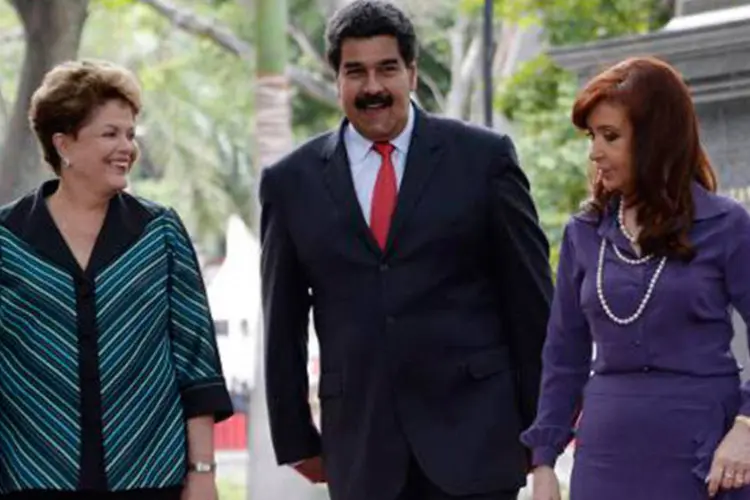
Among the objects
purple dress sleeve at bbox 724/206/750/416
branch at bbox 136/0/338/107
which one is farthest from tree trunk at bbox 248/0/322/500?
purple dress sleeve at bbox 724/206/750/416

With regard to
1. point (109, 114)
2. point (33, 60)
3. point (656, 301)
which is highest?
point (33, 60)

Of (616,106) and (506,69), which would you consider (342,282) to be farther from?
(506,69)

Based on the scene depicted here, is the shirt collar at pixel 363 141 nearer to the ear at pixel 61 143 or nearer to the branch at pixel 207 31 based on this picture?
the ear at pixel 61 143

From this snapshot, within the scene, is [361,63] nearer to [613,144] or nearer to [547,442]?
[613,144]

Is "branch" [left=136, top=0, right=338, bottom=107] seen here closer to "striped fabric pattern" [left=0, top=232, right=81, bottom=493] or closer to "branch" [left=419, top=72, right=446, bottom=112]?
"branch" [left=419, top=72, right=446, bottom=112]

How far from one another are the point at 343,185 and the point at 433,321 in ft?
1.64

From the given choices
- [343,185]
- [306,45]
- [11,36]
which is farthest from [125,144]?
[306,45]

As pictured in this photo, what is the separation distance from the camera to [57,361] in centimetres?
698

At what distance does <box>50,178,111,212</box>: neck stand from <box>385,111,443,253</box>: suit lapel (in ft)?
2.75

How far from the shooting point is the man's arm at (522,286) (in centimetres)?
Result: 736

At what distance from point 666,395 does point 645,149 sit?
2.06ft

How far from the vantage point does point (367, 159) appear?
7.52 metres

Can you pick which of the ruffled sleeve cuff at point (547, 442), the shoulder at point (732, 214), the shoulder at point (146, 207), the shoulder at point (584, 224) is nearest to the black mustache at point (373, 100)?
the shoulder at point (146, 207)

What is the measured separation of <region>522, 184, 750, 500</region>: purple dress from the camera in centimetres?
633
